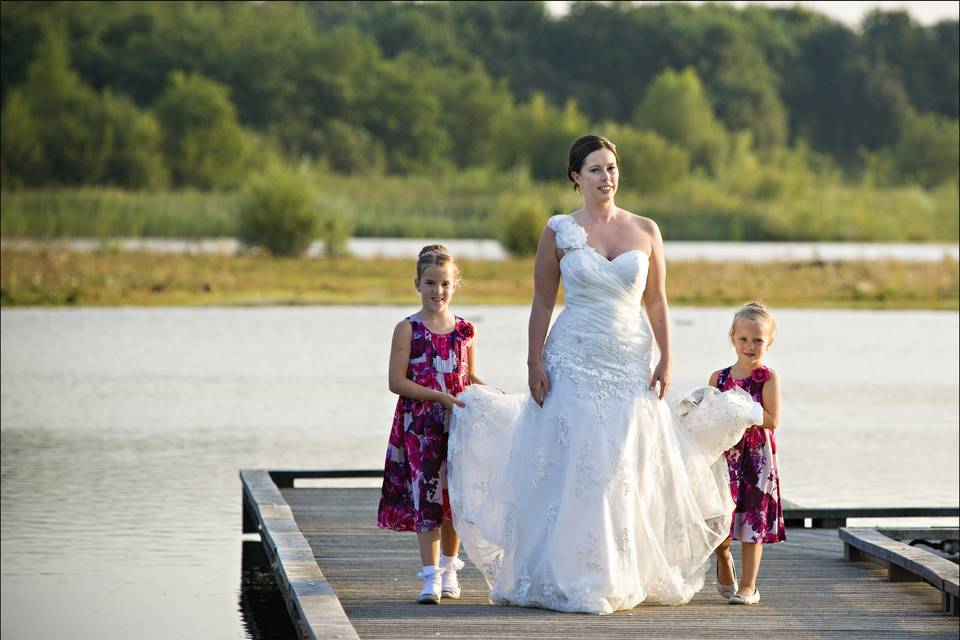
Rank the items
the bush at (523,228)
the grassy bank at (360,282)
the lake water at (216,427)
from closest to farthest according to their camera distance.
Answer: the lake water at (216,427) < the grassy bank at (360,282) < the bush at (523,228)

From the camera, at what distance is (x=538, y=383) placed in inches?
248

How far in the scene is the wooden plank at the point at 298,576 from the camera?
233 inches

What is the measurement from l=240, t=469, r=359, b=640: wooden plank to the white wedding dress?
576 millimetres

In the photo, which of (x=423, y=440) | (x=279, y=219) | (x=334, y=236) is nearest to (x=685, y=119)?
(x=334, y=236)

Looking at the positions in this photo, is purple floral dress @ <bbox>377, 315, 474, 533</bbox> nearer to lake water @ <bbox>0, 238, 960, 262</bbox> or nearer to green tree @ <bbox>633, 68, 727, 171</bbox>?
lake water @ <bbox>0, 238, 960, 262</bbox>

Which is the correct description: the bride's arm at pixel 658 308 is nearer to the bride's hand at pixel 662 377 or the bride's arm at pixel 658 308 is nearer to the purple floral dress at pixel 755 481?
the bride's hand at pixel 662 377

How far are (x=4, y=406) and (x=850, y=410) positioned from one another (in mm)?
8414

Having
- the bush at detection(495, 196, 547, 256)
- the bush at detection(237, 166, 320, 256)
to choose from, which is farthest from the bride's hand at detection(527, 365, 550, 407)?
the bush at detection(237, 166, 320, 256)

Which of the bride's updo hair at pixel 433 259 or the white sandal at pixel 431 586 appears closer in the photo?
the bride's updo hair at pixel 433 259

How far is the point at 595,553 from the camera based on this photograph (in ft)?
20.2

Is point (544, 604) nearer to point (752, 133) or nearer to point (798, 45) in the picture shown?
point (752, 133)

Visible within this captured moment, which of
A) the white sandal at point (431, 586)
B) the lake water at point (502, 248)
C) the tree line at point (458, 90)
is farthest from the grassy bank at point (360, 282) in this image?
the white sandal at point (431, 586)

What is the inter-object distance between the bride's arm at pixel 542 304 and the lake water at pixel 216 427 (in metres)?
0.53

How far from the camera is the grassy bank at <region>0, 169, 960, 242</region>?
165 feet
